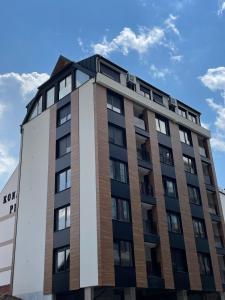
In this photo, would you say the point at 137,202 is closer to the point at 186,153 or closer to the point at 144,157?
the point at 144,157

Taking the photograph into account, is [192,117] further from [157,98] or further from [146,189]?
[146,189]

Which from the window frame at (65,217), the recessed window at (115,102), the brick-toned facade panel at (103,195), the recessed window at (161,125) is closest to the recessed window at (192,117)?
the recessed window at (161,125)

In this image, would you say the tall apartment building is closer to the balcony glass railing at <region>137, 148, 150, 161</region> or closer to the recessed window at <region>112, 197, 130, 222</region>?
the recessed window at <region>112, 197, 130, 222</region>

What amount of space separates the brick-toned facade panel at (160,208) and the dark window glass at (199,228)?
15.8 ft

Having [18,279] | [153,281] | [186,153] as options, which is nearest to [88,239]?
[153,281]

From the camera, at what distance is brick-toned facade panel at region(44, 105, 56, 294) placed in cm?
2750

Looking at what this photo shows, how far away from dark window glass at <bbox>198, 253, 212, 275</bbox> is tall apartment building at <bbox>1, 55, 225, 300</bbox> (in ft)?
0.32

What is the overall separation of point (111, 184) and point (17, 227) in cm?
1112

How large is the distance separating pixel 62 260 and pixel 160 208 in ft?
30.9

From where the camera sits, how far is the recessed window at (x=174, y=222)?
31.4m

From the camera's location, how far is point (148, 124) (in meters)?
34.5

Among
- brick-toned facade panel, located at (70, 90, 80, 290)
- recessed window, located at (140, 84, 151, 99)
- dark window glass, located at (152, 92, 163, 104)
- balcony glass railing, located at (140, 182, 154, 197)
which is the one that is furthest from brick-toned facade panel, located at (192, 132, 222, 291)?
brick-toned facade panel, located at (70, 90, 80, 290)

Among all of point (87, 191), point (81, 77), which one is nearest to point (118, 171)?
point (87, 191)

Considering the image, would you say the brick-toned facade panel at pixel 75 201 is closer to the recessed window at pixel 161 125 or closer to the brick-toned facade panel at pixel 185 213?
the recessed window at pixel 161 125
